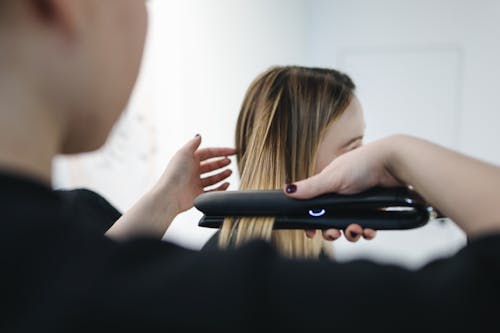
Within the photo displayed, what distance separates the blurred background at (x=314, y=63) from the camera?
A: 5.57 feet

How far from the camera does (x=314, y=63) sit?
2.84m

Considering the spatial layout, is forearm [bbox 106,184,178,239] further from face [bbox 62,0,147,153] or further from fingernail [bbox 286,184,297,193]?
face [bbox 62,0,147,153]

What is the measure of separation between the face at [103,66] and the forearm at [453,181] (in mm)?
274

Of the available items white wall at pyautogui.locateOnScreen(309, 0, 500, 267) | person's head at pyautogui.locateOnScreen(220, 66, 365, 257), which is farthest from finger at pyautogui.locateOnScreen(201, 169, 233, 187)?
white wall at pyautogui.locateOnScreen(309, 0, 500, 267)

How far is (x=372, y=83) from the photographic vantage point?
8.88 ft

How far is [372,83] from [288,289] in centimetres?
262

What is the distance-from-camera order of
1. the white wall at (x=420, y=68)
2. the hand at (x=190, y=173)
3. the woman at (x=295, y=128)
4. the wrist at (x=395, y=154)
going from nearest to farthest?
the wrist at (x=395, y=154) → the hand at (x=190, y=173) → the woman at (x=295, y=128) → the white wall at (x=420, y=68)

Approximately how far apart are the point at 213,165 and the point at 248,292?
668 mm

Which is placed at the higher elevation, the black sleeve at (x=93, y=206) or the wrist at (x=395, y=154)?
the wrist at (x=395, y=154)

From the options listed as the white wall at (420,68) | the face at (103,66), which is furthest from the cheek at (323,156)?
the white wall at (420,68)

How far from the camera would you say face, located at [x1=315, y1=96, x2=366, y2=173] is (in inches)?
41.8

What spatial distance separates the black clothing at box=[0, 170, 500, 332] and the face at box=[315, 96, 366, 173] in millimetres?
800

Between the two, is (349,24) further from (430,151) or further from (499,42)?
(430,151)

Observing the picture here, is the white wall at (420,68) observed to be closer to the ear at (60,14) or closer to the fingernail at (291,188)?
the fingernail at (291,188)
